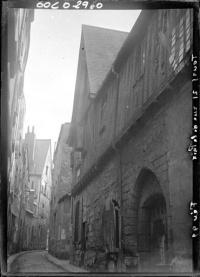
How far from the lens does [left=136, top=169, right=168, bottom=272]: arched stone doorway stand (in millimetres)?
5512

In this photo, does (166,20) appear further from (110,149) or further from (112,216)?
(112,216)

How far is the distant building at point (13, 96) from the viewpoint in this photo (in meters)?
3.28

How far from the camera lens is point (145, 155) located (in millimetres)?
5781

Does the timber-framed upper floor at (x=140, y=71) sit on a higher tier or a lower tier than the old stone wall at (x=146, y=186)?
higher

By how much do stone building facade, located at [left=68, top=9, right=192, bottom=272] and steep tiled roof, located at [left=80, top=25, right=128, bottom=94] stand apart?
1.21 meters

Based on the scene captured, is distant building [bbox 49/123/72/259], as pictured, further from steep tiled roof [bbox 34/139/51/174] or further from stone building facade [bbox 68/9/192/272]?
stone building facade [bbox 68/9/192/272]

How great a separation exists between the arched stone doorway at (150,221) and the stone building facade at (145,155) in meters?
0.02

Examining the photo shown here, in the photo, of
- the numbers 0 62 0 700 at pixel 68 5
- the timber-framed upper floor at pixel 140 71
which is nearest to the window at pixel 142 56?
the timber-framed upper floor at pixel 140 71

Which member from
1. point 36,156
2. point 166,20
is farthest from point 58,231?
point 166,20

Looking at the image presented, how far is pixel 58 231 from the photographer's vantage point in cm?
1828

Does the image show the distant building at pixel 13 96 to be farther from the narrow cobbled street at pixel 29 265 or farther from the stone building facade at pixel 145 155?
the stone building facade at pixel 145 155

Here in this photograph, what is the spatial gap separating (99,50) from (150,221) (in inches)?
277

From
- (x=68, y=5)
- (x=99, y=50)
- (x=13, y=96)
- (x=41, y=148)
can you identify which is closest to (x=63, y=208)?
(x=41, y=148)

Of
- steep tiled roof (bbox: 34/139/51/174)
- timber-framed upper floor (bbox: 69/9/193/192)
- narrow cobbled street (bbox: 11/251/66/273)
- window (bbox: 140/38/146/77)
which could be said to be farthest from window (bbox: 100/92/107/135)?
narrow cobbled street (bbox: 11/251/66/273)
